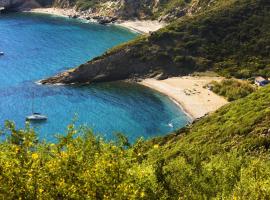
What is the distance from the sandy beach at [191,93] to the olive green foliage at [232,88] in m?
1.68

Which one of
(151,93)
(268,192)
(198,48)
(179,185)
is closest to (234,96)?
(151,93)

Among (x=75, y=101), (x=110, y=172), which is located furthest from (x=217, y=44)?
(x=110, y=172)

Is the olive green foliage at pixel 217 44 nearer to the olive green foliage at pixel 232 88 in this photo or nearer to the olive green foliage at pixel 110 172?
the olive green foliage at pixel 232 88

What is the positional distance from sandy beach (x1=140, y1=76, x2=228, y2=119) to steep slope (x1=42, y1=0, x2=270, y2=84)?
5.48 meters

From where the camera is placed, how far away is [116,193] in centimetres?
2664

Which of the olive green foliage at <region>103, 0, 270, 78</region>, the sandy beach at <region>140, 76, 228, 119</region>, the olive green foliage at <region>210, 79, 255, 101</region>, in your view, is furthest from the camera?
the olive green foliage at <region>103, 0, 270, 78</region>

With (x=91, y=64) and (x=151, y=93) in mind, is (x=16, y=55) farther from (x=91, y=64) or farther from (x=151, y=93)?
(x=151, y=93)

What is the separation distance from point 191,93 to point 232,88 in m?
10.4

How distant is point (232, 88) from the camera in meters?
121

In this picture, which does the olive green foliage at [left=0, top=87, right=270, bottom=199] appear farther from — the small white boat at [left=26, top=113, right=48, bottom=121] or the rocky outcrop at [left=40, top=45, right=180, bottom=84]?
the rocky outcrop at [left=40, top=45, right=180, bottom=84]

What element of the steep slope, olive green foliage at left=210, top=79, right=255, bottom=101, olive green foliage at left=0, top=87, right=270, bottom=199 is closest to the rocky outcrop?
the steep slope

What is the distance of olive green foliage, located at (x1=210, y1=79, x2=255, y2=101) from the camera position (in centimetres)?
11634

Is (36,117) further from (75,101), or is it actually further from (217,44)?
(217,44)

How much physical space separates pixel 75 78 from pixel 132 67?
17411 millimetres
